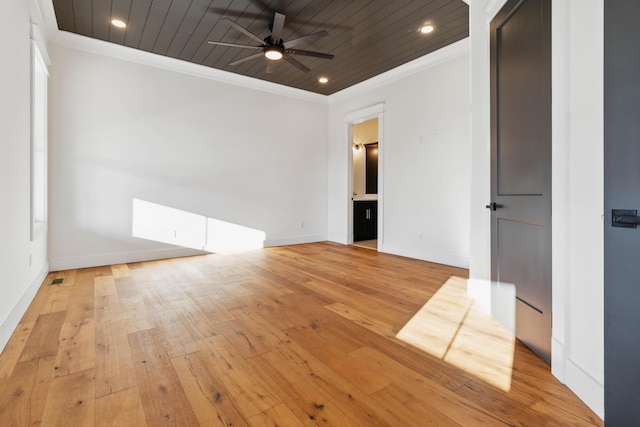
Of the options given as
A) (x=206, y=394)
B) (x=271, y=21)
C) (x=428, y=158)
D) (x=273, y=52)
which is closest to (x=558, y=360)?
(x=206, y=394)

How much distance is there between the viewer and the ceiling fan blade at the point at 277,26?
3012mm

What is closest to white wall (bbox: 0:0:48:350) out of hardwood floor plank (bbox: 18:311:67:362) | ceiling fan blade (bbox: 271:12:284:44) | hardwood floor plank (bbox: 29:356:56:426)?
hardwood floor plank (bbox: 18:311:67:362)

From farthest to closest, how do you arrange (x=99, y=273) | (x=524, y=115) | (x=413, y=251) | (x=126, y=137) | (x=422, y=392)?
(x=413, y=251) → (x=126, y=137) → (x=99, y=273) → (x=524, y=115) → (x=422, y=392)

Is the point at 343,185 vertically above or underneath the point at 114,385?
above

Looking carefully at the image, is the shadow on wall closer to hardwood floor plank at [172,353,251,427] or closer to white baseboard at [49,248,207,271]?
white baseboard at [49,248,207,271]

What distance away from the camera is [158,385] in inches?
58.6

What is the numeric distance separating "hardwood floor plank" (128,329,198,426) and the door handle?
1762 millimetres

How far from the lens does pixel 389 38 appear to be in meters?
3.86

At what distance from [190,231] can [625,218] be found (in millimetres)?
4821

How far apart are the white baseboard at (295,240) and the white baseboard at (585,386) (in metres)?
4.65

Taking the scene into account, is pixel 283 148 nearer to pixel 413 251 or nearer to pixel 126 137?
pixel 126 137

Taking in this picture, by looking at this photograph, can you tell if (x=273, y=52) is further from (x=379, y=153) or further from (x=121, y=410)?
(x=121, y=410)

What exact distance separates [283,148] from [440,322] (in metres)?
4.38

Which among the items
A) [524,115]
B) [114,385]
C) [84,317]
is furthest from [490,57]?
[84,317]
